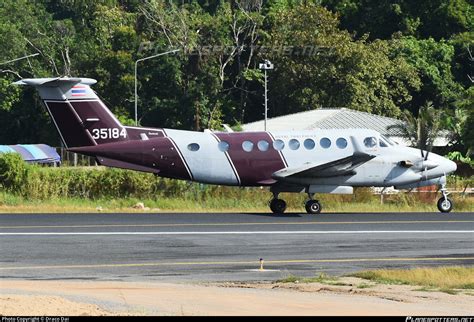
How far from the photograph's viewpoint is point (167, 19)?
4225 inches

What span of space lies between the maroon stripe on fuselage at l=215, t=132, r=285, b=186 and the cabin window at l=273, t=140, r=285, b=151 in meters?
0.10

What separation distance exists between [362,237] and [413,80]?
68.9m

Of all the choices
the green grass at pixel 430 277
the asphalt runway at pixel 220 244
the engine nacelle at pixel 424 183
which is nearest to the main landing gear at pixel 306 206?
the asphalt runway at pixel 220 244

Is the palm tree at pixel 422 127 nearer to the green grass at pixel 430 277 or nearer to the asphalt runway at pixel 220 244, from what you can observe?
the asphalt runway at pixel 220 244

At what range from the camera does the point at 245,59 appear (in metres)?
107

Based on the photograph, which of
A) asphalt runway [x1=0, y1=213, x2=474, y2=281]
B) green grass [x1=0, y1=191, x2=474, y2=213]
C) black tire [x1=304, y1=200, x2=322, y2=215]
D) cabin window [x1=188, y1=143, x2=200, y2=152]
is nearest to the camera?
asphalt runway [x1=0, y1=213, x2=474, y2=281]

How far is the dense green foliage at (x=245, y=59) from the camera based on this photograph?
95812 mm

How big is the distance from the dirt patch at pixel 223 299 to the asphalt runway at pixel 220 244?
170 cm

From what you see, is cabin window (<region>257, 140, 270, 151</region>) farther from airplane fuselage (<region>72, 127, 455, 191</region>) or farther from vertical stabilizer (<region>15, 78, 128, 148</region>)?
vertical stabilizer (<region>15, 78, 128, 148</region>)

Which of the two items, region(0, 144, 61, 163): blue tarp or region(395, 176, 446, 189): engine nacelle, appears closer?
region(395, 176, 446, 189): engine nacelle

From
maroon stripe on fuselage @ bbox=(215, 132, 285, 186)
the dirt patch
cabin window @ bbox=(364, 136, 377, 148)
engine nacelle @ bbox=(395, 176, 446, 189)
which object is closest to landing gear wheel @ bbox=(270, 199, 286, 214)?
maroon stripe on fuselage @ bbox=(215, 132, 285, 186)

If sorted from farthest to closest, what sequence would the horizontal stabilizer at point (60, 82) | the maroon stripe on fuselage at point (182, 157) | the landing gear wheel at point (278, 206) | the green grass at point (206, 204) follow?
the green grass at point (206, 204), the horizontal stabilizer at point (60, 82), the maroon stripe on fuselage at point (182, 157), the landing gear wheel at point (278, 206)

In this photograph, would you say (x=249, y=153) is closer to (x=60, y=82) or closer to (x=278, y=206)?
(x=278, y=206)

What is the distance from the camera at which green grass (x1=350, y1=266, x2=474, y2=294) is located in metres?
20.1
